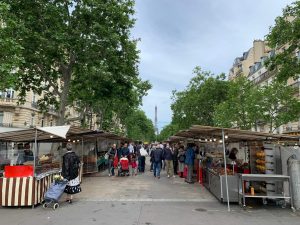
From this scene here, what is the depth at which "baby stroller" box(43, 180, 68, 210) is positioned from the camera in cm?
970

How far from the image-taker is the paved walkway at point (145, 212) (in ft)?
26.6

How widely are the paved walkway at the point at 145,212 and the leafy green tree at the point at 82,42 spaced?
11179mm

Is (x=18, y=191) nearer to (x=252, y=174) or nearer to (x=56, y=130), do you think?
(x=56, y=130)

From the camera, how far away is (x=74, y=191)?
34.9 feet

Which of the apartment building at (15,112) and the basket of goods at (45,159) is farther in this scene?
the apartment building at (15,112)

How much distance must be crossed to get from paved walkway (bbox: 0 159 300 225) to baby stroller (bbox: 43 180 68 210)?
245 millimetres

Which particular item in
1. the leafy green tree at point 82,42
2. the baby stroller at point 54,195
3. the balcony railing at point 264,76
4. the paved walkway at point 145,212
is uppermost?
the balcony railing at point 264,76

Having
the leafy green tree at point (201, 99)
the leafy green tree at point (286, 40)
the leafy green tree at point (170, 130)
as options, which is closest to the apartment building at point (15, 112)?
the leafy green tree at point (201, 99)

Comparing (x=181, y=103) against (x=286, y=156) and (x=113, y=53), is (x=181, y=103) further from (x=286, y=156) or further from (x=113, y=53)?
(x=286, y=156)

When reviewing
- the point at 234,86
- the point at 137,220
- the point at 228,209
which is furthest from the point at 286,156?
the point at 234,86

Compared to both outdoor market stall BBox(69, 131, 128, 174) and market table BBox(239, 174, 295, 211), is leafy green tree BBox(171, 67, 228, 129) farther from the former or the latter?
market table BBox(239, 174, 295, 211)

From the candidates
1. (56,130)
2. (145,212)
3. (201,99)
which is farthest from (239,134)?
(201,99)

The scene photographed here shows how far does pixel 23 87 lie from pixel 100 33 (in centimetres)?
744

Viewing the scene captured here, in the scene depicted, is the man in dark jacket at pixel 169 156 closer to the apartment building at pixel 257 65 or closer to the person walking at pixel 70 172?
the person walking at pixel 70 172
